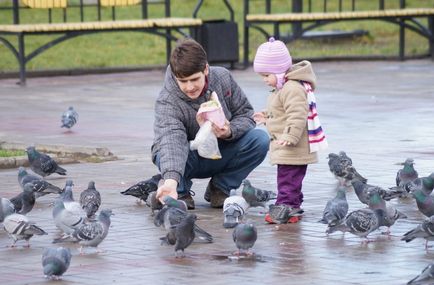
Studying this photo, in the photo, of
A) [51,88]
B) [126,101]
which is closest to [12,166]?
[126,101]

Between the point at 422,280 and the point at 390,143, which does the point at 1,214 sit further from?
the point at 390,143

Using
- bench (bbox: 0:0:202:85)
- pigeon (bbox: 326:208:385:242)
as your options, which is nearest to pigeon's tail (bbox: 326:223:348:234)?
pigeon (bbox: 326:208:385:242)

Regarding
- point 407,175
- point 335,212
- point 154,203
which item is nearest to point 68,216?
point 154,203

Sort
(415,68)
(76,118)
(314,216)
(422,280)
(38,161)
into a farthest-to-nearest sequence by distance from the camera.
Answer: (415,68)
(76,118)
(38,161)
(314,216)
(422,280)

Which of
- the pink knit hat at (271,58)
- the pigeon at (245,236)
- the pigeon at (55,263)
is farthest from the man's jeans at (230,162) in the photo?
the pigeon at (55,263)

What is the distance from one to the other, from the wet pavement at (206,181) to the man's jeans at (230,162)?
261mm

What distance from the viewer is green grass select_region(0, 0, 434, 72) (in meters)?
24.2

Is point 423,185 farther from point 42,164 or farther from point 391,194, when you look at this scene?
point 42,164

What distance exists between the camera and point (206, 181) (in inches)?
451

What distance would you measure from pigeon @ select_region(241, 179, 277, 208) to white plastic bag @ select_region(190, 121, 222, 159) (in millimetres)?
340

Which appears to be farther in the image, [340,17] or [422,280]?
[340,17]

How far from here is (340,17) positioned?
2281 centimetres

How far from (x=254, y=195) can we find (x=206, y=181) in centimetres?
197

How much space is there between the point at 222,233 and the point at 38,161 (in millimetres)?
2898
